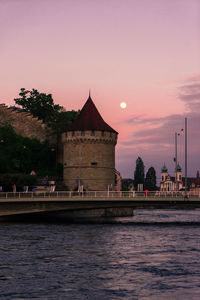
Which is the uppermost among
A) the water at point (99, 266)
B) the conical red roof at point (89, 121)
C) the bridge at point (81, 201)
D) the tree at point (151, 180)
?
the conical red roof at point (89, 121)

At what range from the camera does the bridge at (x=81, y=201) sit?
5328 cm

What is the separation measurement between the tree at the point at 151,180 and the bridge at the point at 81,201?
120925 mm

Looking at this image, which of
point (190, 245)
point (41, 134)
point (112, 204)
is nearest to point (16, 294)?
point (190, 245)

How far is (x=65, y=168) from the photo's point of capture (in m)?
80.0

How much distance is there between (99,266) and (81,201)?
93.3 feet

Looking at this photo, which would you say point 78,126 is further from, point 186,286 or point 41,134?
point 186,286

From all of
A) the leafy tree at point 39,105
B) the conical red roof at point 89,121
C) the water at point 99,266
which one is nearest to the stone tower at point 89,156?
the conical red roof at point 89,121

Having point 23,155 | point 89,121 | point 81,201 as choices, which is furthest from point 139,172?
point 81,201

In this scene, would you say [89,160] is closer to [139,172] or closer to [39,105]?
[39,105]

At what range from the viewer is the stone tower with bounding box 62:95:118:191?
77.1 meters

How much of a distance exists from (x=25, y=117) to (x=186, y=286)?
7667cm

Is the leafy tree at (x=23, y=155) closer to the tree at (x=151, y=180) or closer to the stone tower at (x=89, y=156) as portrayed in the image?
the stone tower at (x=89, y=156)

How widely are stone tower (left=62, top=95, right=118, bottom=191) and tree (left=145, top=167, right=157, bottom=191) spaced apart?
3860 inches

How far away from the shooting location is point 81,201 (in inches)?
2142
